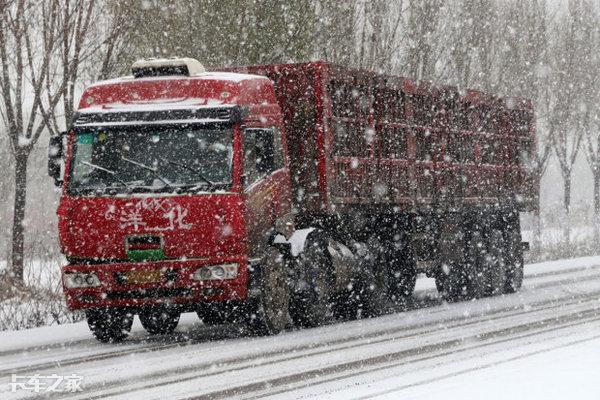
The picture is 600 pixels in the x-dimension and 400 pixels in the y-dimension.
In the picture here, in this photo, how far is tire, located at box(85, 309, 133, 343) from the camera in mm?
14883

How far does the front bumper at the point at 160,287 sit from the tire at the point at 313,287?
178 cm

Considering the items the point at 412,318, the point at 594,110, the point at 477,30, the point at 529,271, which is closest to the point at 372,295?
the point at 412,318

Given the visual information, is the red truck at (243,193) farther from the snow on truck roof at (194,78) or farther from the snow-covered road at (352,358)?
the snow-covered road at (352,358)

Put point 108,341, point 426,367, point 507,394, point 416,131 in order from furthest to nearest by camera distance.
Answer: point 416,131, point 108,341, point 426,367, point 507,394

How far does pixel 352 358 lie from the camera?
1216 cm

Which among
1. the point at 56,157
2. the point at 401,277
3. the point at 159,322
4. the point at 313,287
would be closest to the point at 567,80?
the point at 401,277

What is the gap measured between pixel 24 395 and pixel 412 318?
26.8ft

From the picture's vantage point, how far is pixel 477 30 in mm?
33125

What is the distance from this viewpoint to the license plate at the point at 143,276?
1396 centimetres

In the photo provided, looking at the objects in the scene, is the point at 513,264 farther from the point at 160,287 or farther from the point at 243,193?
the point at 160,287

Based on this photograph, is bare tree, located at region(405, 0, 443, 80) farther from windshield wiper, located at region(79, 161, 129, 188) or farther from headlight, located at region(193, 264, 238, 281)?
headlight, located at region(193, 264, 238, 281)

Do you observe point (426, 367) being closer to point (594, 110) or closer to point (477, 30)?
point (477, 30)

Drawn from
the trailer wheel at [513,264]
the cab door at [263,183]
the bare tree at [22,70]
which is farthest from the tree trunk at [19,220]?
the trailer wheel at [513,264]

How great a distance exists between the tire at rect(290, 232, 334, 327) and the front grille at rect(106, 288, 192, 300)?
A: 6.62 feet
